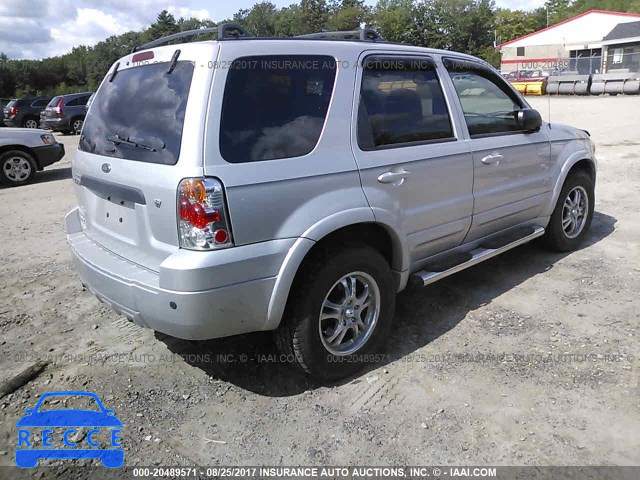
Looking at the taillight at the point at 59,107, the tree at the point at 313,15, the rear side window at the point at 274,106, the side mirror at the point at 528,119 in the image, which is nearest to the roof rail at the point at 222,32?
the rear side window at the point at 274,106

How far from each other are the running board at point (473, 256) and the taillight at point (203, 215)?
156cm

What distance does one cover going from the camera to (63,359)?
11.8 ft

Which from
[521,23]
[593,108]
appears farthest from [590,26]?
[593,108]

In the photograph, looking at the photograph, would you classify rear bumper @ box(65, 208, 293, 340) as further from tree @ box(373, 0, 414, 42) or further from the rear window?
tree @ box(373, 0, 414, 42)

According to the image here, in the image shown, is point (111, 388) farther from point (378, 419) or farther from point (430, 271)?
point (430, 271)

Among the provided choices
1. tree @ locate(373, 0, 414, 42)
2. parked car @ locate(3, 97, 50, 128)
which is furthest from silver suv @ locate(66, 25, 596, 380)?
tree @ locate(373, 0, 414, 42)

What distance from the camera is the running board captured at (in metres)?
3.67

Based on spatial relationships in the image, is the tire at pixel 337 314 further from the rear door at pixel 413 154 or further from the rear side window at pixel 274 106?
the rear side window at pixel 274 106

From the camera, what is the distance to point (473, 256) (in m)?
4.01

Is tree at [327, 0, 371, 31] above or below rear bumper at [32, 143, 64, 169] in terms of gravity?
above

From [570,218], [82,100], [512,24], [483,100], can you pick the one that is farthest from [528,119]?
[512,24]

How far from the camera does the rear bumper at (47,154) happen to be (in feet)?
35.1

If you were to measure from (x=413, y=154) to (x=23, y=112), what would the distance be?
2390 cm

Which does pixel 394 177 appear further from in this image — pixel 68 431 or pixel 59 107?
pixel 59 107
